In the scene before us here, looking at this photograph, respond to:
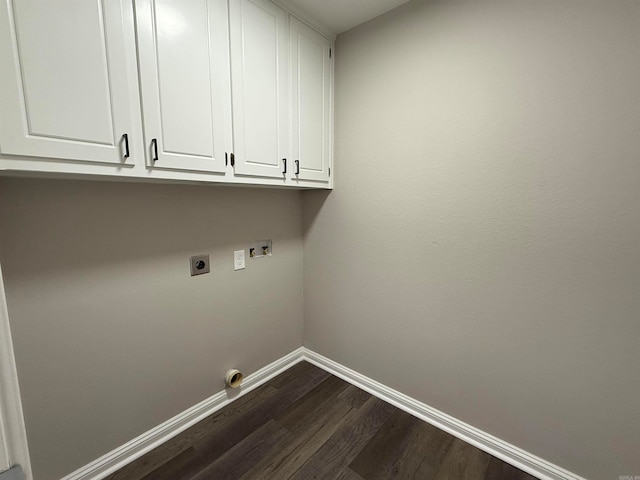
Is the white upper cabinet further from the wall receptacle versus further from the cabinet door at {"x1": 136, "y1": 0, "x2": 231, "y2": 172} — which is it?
the wall receptacle

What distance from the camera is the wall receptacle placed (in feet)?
6.65

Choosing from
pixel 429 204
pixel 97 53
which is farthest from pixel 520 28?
pixel 97 53

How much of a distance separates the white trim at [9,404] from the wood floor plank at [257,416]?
1.33m

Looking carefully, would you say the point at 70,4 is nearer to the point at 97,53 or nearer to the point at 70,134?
the point at 97,53

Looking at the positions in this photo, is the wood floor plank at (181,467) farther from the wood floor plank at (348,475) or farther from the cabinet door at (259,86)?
the cabinet door at (259,86)

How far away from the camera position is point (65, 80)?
3.31ft

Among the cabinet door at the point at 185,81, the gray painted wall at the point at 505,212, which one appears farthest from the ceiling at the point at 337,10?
the cabinet door at the point at 185,81

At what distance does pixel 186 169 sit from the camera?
1.35 meters

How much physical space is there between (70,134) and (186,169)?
413 millimetres

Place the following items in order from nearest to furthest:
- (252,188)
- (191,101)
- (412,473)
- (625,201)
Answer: (625,201) → (191,101) → (412,473) → (252,188)

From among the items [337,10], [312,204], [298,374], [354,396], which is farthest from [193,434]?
[337,10]

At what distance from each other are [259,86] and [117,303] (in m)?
1.34

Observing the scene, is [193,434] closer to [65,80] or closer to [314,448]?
[314,448]

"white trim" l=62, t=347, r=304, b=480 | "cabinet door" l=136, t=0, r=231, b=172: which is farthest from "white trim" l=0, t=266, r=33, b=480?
"white trim" l=62, t=347, r=304, b=480
